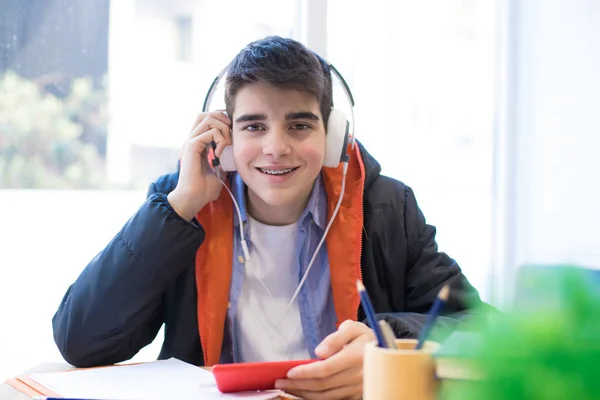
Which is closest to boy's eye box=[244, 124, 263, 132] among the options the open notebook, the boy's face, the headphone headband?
the boy's face

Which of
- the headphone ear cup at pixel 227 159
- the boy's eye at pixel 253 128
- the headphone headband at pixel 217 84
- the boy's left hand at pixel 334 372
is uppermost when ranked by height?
the headphone headband at pixel 217 84

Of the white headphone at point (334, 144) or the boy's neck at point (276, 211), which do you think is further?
the boy's neck at point (276, 211)

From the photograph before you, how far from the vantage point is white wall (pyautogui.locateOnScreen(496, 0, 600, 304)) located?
2.71 m

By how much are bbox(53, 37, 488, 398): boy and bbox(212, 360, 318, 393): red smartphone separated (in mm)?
465

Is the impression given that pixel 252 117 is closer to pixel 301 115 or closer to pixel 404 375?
pixel 301 115

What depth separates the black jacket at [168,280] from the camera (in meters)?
1.25

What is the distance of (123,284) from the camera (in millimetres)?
1251

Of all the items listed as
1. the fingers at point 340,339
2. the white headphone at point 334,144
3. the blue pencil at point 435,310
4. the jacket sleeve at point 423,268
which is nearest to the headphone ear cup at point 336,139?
the white headphone at point 334,144

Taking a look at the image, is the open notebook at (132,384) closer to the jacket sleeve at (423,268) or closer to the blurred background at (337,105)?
the jacket sleeve at (423,268)

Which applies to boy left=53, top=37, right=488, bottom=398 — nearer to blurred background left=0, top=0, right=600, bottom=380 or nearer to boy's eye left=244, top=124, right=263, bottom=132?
boy's eye left=244, top=124, right=263, bottom=132

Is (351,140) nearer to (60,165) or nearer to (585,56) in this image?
(60,165)

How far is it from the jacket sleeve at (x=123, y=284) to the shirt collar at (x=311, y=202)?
0.18m

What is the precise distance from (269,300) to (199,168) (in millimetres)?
332

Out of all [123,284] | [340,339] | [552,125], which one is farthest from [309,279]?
[552,125]
